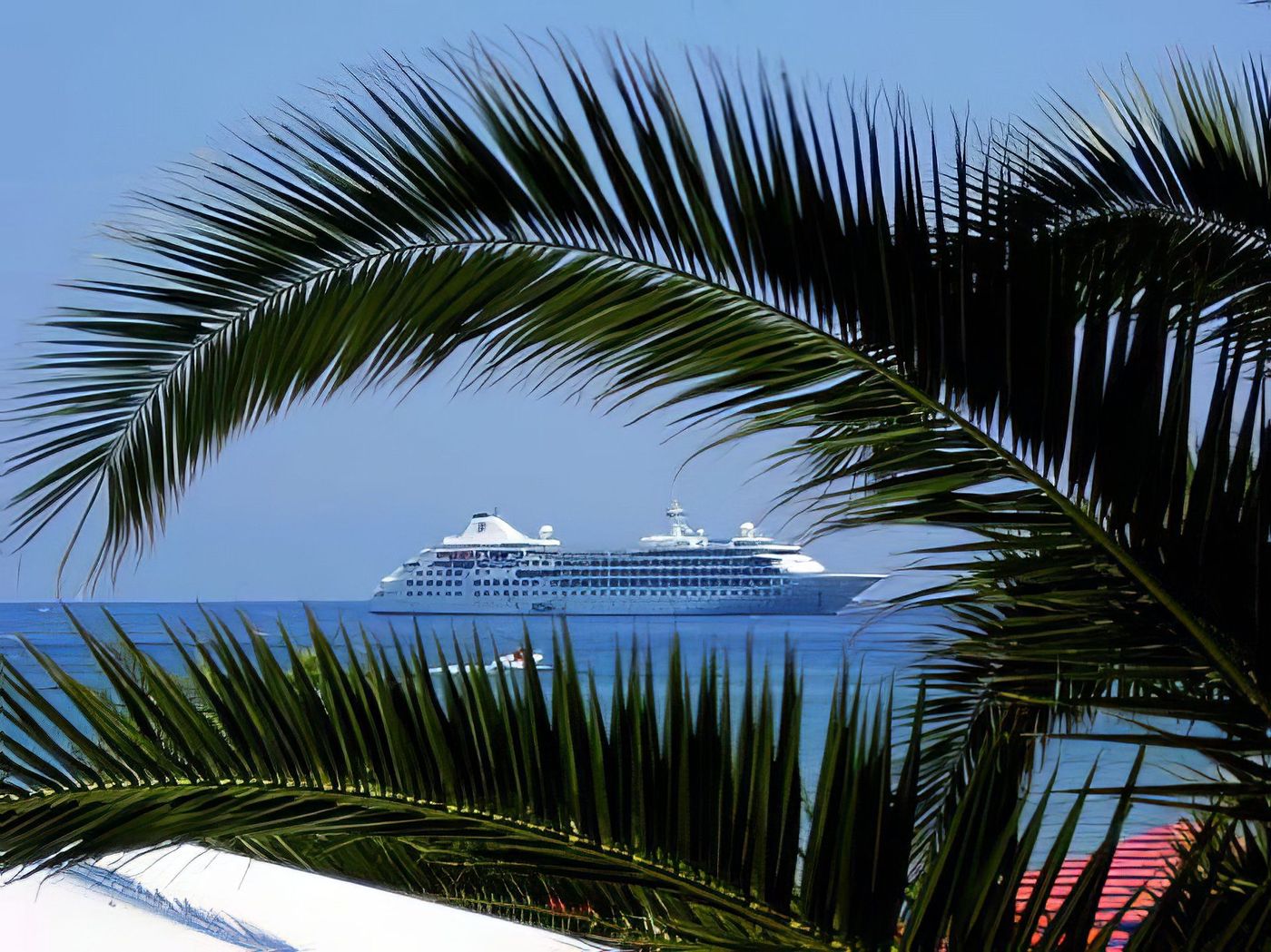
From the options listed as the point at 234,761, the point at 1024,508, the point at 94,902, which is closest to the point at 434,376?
the point at 234,761

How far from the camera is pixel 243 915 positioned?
301 cm

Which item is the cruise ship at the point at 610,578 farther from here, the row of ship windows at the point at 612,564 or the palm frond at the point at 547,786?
the palm frond at the point at 547,786

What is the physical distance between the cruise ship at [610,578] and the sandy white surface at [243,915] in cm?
2948

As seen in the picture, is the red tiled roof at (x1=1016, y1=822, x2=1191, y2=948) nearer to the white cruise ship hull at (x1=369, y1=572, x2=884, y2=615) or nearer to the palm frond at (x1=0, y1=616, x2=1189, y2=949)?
the palm frond at (x1=0, y1=616, x2=1189, y2=949)

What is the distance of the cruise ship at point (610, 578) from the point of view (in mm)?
36438

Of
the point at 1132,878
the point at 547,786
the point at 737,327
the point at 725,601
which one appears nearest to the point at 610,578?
the point at 725,601

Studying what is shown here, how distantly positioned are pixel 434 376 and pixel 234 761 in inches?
18.5

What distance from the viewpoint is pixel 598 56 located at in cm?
110

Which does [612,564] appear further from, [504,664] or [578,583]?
[504,664]

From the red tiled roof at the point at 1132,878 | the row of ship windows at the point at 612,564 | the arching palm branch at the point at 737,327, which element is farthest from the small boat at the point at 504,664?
the row of ship windows at the point at 612,564

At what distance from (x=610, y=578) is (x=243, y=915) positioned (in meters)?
35.9

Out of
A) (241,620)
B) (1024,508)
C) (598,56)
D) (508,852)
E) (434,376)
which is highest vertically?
(598,56)

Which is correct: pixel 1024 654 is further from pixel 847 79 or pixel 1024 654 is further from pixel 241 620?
pixel 241 620

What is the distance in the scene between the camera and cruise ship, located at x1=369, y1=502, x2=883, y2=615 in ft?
120
